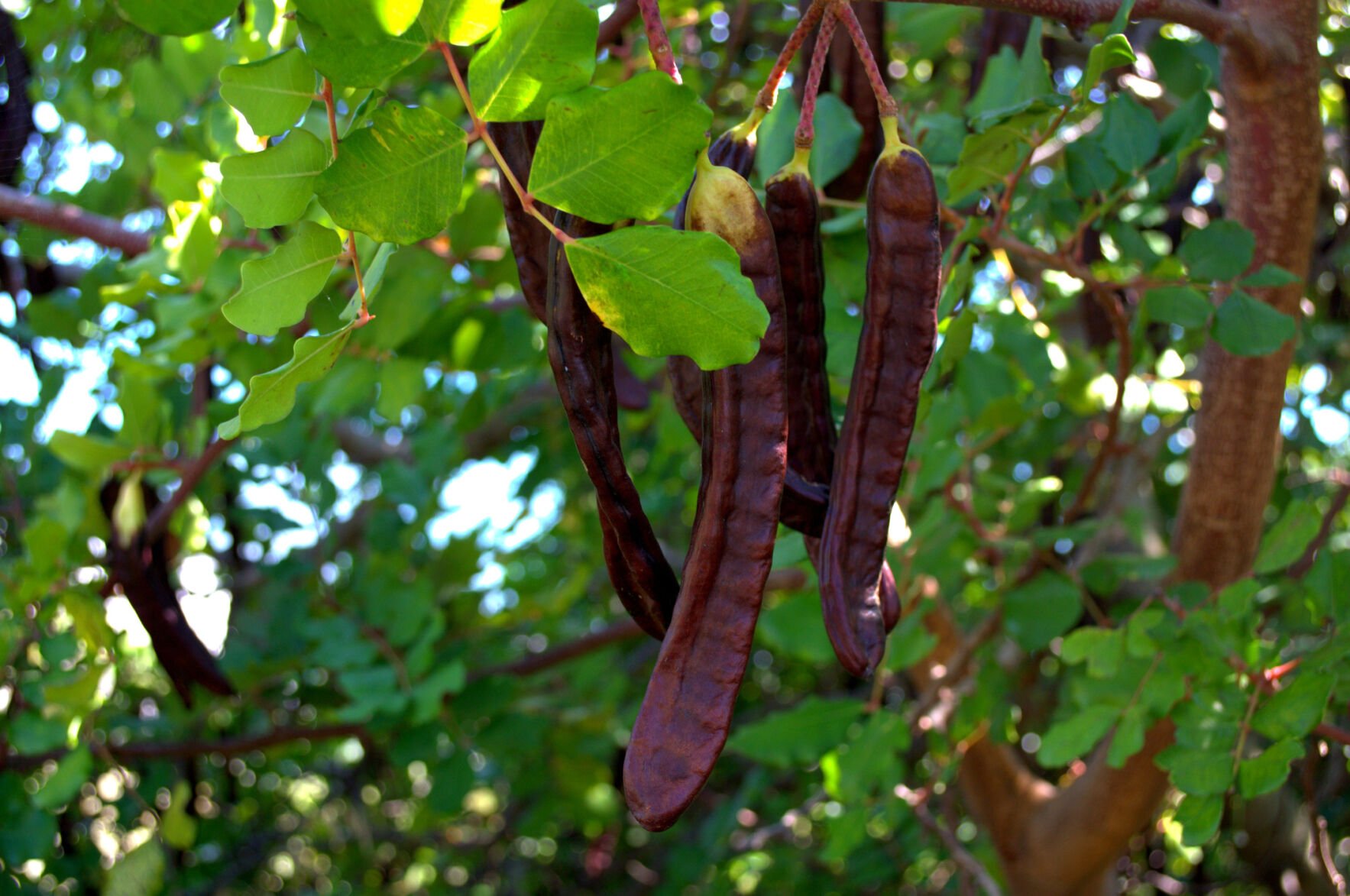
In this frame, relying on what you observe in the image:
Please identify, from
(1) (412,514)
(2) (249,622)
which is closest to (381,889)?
(2) (249,622)

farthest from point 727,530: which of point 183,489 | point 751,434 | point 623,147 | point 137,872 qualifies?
point 137,872

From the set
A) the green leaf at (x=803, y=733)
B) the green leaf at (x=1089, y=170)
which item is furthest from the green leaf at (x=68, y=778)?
the green leaf at (x=1089, y=170)

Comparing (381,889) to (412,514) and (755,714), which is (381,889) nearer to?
(755,714)

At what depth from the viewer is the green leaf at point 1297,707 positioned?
4.23 ft

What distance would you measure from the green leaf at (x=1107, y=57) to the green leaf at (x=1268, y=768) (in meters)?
0.77

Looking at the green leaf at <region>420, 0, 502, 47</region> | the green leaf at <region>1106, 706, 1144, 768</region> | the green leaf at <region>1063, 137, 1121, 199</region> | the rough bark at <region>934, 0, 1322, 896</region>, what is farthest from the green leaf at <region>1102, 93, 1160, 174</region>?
→ the green leaf at <region>420, 0, 502, 47</region>

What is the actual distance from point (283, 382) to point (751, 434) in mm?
354

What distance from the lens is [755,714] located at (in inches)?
158

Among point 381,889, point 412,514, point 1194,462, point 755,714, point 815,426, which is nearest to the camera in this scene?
point 815,426

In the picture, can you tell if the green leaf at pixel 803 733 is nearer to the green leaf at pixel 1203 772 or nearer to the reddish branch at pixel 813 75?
the green leaf at pixel 1203 772

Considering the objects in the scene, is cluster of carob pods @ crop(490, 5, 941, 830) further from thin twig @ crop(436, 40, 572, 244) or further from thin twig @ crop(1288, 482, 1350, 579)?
thin twig @ crop(1288, 482, 1350, 579)

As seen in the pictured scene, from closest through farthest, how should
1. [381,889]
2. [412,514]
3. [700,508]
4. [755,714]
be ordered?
1. [700,508]
2. [412,514]
3. [755,714]
4. [381,889]

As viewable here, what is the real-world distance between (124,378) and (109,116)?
66 centimetres

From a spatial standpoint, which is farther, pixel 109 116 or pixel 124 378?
pixel 109 116
